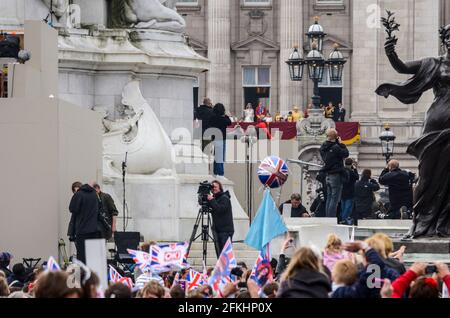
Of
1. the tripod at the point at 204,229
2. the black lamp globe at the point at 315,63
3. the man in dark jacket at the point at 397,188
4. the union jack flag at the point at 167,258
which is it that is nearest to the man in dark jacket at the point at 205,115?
the man in dark jacket at the point at 397,188

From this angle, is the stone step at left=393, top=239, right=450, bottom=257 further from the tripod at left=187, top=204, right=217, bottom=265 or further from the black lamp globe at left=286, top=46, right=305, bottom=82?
the black lamp globe at left=286, top=46, right=305, bottom=82

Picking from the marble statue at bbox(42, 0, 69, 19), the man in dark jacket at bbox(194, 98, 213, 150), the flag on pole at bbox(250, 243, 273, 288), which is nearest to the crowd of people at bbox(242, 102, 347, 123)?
the man in dark jacket at bbox(194, 98, 213, 150)

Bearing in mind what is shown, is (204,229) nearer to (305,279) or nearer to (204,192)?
(204,192)

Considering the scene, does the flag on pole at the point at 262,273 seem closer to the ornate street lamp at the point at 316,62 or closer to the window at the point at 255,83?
the ornate street lamp at the point at 316,62

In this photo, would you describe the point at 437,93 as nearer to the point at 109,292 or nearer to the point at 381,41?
the point at 109,292

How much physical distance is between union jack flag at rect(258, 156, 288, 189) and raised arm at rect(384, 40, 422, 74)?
1077 cm

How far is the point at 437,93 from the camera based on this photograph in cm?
2405

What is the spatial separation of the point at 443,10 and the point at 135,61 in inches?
2261

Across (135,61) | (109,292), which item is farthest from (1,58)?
(109,292)

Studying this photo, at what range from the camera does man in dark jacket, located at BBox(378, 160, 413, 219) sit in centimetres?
3759

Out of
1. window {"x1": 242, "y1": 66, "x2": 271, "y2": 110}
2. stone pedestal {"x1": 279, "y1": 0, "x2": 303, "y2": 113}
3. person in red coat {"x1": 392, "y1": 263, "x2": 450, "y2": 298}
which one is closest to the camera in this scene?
person in red coat {"x1": 392, "y1": 263, "x2": 450, "y2": 298}

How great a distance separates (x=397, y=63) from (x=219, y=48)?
7303cm

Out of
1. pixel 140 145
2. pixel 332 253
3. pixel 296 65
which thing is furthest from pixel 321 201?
pixel 332 253

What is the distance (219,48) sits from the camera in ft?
316
